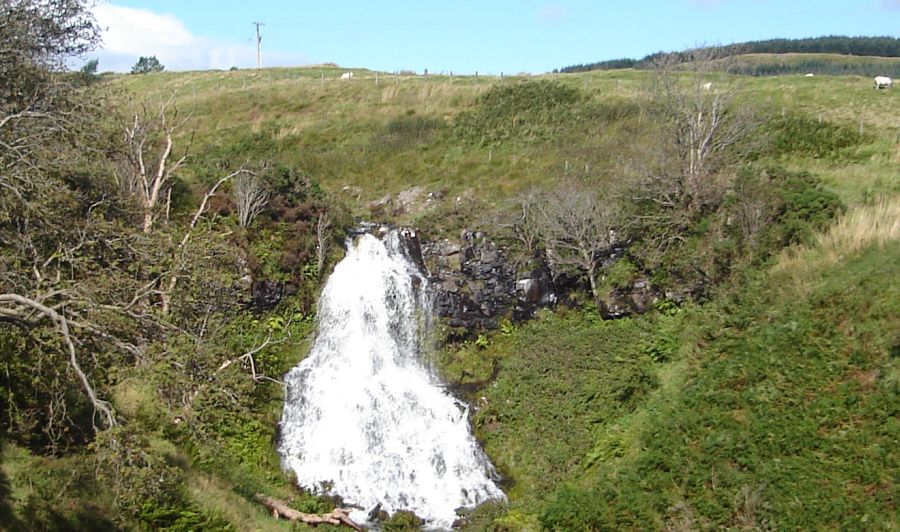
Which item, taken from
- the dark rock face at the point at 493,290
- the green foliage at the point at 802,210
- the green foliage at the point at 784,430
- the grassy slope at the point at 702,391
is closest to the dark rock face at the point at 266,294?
the dark rock face at the point at 493,290

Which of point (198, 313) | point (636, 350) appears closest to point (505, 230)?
point (636, 350)

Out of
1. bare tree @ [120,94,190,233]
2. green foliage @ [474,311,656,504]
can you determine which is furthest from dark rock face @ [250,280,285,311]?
green foliage @ [474,311,656,504]

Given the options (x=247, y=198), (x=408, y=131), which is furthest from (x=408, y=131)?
(x=247, y=198)

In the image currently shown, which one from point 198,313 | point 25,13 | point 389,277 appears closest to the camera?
point 198,313

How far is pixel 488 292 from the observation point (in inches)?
1001

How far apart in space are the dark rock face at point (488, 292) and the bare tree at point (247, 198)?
6.87 metres

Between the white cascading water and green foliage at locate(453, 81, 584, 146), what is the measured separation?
12.3 m

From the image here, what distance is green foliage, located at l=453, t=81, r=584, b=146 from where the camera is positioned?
37.2 metres

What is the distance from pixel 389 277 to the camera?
26000 millimetres

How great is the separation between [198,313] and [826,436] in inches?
476

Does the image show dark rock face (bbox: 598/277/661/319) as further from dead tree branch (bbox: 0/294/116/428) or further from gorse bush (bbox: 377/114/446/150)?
dead tree branch (bbox: 0/294/116/428)

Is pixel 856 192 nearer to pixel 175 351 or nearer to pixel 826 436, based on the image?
pixel 826 436

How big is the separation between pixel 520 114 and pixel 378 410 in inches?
872

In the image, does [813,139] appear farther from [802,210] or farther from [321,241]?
[321,241]
